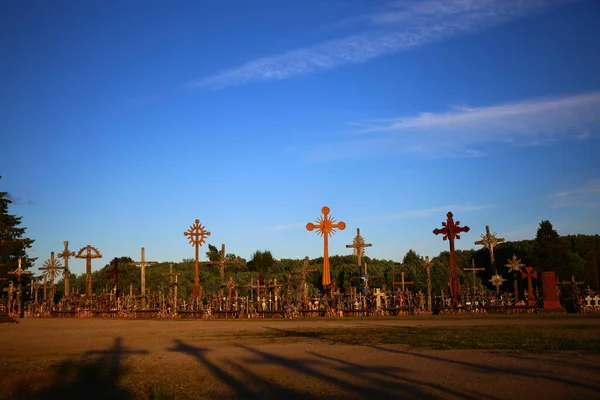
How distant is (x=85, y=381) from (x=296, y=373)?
4.09 metres

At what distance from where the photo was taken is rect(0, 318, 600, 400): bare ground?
28.5 feet

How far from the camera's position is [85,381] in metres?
10.9

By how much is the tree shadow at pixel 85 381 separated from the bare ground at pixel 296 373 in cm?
2

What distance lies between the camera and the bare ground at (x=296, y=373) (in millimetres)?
8680

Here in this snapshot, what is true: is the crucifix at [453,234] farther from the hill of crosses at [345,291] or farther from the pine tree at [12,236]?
the pine tree at [12,236]

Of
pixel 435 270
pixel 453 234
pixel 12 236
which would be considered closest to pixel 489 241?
pixel 453 234

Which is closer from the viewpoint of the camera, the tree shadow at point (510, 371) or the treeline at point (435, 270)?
the tree shadow at point (510, 371)

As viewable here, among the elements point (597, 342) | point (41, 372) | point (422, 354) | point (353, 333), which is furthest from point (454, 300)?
point (41, 372)

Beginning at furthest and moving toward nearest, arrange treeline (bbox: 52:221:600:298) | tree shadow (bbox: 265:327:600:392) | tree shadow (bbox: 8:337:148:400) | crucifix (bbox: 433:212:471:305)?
treeline (bbox: 52:221:600:298) → crucifix (bbox: 433:212:471:305) → tree shadow (bbox: 8:337:148:400) → tree shadow (bbox: 265:327:600:392)

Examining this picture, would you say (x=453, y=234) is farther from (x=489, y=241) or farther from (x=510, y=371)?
(x=510, y=371)

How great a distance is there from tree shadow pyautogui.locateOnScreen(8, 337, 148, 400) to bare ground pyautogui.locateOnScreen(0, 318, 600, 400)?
2 centimetres

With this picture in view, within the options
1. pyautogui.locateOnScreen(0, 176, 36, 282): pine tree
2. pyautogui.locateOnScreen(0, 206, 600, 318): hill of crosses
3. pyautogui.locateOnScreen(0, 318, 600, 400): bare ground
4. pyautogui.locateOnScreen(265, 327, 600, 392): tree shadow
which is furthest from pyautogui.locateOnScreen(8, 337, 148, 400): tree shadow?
pyautogui.locateOnScreen(0, 176, 36, 282): pine tree

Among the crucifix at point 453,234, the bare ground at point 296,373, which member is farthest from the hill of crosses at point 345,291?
the bare ground at point 296,373

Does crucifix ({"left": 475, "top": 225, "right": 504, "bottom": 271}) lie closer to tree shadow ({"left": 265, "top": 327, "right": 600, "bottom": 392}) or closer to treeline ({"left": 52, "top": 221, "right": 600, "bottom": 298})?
treeline ({"left": 52, "top": 221, "right": 600, "bottom": 298})
